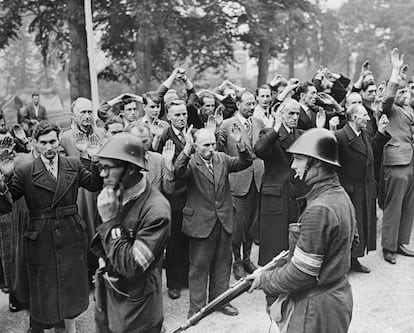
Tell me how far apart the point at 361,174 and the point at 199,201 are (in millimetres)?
2049

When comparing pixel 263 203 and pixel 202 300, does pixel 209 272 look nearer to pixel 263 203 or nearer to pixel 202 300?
pixel 202 300

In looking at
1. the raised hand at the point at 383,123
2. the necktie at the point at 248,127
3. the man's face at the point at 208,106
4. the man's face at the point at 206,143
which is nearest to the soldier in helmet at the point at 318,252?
the man's face at the point at 206,143

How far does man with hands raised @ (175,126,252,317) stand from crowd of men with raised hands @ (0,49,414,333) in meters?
0.01

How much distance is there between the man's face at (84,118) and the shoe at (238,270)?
240 centimetres

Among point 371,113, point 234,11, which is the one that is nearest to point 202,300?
point 371,113

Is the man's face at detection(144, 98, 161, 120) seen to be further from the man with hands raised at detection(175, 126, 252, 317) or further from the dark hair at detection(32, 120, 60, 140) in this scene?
the dark hair at detection(32, 120, 60, 140)

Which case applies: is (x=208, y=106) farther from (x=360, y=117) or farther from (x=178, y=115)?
(x=360, y=117)

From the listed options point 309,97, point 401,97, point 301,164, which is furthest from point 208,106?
point 301,164

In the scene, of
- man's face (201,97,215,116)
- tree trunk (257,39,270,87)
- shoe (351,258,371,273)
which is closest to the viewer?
shoe (351,258,371,273)

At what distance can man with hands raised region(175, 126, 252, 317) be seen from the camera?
5.00 meters

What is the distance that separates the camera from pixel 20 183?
4184mm

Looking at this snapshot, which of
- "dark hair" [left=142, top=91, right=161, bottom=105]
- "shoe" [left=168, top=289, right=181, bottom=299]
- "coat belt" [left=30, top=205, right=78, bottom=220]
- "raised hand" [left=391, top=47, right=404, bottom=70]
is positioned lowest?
"shoe" [left=168, top=289, right=181, bottom=299]

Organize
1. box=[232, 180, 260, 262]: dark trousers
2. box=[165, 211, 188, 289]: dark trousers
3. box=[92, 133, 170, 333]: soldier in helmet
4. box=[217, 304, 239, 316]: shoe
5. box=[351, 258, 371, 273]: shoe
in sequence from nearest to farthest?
box=[92, 133, 170, 333]: soldier in helmet
box=[217, 304, 239, 316]: shoe
box=[165, 211, 188, 289]: dark trousers
box=[232, 180, 260, 262]: dark trousers
box=[351, 258, 371, 273]: shoe

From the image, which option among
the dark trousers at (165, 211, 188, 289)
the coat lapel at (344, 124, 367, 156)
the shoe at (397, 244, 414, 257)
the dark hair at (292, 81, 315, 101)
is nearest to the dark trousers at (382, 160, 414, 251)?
the shoe at (397, 244, 414, 257)
